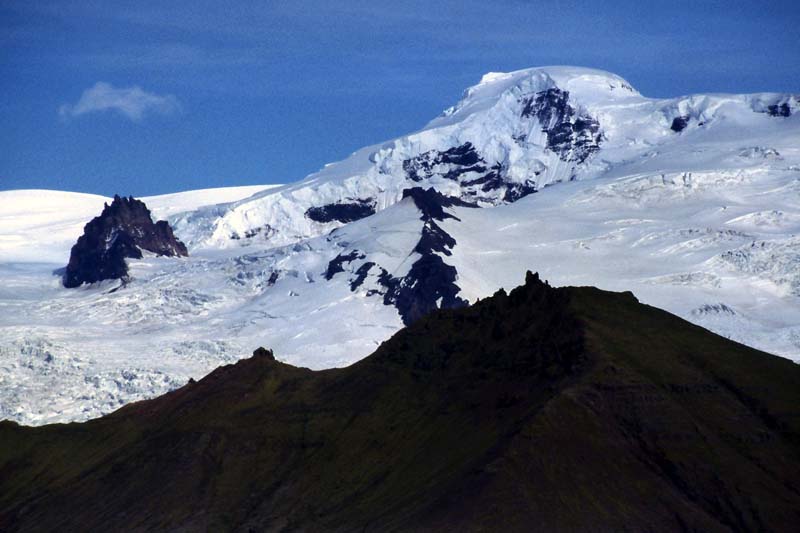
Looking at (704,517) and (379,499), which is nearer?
(704,517)

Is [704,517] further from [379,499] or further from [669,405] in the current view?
[379,499]

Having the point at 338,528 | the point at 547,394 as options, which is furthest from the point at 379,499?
the point at 547,394

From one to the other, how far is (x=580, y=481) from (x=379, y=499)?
21.4m

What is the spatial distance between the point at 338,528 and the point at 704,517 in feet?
108

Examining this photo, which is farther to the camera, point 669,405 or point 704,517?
point 669,405

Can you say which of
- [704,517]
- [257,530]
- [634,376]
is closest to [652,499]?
[704,517]

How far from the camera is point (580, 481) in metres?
183

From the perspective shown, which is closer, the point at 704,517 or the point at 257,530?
the point at 704,517

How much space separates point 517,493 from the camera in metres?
180

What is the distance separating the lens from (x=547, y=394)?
19600 centimetres

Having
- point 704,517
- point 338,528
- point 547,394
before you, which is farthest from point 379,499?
point 704,517

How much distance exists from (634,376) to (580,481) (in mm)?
15739

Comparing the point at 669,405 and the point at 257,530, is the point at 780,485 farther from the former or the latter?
the point at 257,530

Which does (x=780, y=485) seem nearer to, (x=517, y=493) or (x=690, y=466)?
(x=690, y=466)
